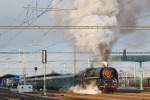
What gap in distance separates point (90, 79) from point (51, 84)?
26630 millimetres

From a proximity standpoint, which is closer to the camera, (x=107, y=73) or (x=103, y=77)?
(x=103, y=77)

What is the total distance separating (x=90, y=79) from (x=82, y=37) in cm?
506

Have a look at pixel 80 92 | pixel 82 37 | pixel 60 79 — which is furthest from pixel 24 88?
pixel 82 37

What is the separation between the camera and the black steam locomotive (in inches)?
2083

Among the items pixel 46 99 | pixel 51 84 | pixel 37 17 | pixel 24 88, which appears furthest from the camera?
pixel 51 84

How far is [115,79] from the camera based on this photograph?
5425cm

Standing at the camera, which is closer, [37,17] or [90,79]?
[37,17]

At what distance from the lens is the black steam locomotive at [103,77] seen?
174 feet

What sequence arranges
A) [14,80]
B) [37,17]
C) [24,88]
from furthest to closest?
[14,80] → [24,88] → [37,17]

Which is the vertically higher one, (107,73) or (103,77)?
(107,73)

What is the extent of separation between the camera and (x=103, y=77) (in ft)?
174

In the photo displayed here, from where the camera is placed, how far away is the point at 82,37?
181 feet

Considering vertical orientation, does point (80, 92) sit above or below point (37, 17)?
below

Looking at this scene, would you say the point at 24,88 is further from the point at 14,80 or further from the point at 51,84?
the point at 14,80
